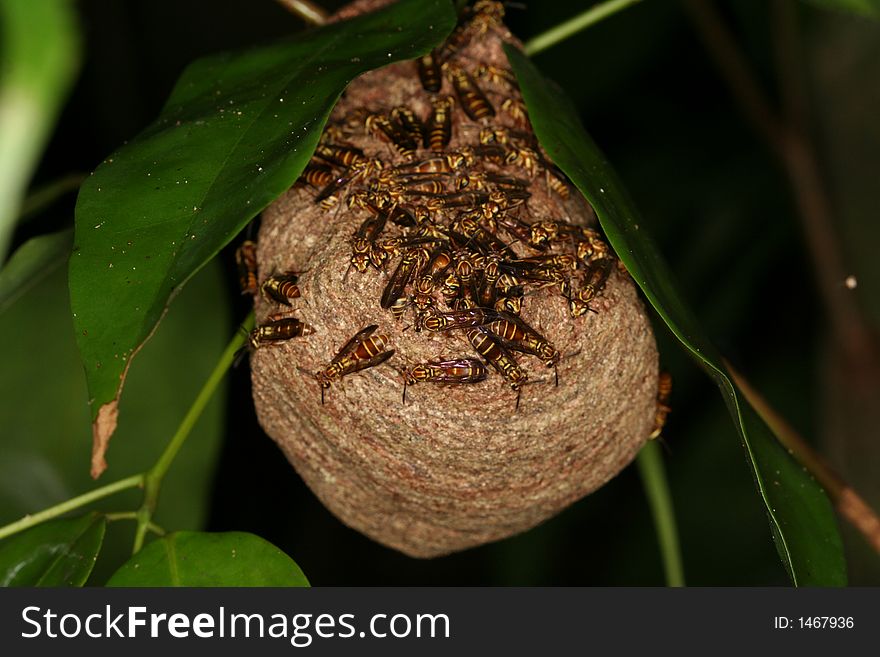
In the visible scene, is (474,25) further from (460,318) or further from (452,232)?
(460,318)

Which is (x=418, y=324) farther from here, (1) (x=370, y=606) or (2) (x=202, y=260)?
(1) (x=370, y=606)

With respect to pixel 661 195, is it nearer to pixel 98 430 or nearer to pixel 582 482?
pixel 582 482

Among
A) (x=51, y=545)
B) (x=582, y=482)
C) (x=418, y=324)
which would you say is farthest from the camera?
(x=582, y=482)

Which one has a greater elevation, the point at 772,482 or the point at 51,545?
the point at 772,482

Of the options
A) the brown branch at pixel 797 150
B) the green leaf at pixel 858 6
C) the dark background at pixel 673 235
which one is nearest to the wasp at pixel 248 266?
the green leaf at pixel 858 6

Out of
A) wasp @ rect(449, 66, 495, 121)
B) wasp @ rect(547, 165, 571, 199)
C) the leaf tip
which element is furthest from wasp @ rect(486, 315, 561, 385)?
the leaf tip

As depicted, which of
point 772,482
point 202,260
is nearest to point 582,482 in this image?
point 772,482

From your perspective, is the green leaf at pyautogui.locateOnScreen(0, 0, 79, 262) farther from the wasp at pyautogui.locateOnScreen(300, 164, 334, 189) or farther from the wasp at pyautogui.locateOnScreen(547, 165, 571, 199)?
the wasp at pyautogui.locateOnScreen(547, 165, 571, 199)

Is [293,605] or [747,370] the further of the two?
[747,370]

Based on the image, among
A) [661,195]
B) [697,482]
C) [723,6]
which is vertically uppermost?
[723,6]

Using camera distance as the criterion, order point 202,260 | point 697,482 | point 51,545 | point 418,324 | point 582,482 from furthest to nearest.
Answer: point 697,482
point 582,482
point 51,545
point 418,324
point 202,260
